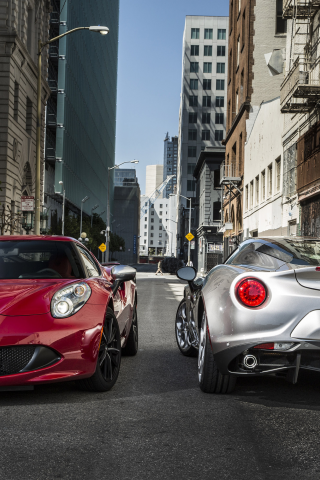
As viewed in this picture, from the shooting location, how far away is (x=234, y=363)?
4426 mm

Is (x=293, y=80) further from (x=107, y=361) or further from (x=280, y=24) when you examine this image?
(x=280, y=24)

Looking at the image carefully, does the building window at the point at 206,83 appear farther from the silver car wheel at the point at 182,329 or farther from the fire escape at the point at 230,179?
the silver car wheel at the point at 182,329

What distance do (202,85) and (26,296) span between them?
11338cm

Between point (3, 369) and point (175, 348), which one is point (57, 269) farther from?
point (175, 348)

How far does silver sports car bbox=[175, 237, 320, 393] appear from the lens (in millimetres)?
4215

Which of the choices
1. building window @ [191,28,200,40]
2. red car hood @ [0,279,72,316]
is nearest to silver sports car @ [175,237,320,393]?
red car hood @ [0,279,72,316]

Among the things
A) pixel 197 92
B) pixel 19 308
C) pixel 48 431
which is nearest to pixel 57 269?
pixel 19 308

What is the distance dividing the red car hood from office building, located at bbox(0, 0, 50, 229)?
90.1ft

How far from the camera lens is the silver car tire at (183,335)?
273 inches

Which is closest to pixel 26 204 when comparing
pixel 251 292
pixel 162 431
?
pixel 251 292

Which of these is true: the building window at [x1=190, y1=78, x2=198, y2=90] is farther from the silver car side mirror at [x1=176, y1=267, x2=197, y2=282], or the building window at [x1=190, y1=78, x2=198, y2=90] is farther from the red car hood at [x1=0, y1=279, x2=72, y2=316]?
the red car hood at [x1=0, y1=279, x2=72, y2=316]

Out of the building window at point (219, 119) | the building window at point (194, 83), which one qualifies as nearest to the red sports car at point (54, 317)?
the building window at point (219, 119)

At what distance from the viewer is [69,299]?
4.66 metres

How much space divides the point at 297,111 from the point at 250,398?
17535 millimetres
